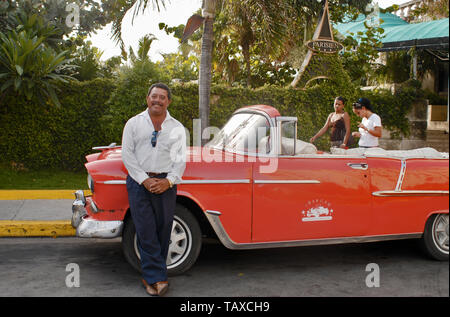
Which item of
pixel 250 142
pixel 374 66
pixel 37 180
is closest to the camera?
pixel 250 142

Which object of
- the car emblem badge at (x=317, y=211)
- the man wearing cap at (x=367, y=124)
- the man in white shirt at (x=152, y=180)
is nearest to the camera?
the man in white shirt at (x=152, y=180)

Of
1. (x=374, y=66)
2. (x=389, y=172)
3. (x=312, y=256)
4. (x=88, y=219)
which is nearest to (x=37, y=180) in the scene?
(x=88, y=219)

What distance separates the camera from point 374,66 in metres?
15.0

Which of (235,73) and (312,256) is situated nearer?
(312,256)

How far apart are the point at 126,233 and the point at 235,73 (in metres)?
11.7

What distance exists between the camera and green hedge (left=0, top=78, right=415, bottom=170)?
1038cm

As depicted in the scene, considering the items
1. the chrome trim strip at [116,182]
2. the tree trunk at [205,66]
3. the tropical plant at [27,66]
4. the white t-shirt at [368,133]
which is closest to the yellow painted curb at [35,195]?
the tropical plant at [27,66]

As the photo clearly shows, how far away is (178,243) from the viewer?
4.43 meters

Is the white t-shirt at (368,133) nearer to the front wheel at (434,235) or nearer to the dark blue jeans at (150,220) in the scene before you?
the front wheel at (434,235)

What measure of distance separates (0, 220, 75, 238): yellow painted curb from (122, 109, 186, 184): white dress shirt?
2.62 meters

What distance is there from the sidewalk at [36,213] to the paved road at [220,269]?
0.77 ft

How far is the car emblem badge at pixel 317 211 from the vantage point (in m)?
4.54
